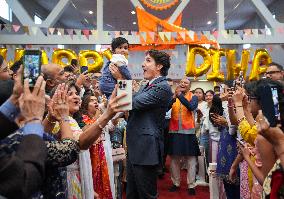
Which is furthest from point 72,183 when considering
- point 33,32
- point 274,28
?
point 274,28

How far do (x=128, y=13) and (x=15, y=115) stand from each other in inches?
455

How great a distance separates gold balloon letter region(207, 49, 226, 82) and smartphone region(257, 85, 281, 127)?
198 inches

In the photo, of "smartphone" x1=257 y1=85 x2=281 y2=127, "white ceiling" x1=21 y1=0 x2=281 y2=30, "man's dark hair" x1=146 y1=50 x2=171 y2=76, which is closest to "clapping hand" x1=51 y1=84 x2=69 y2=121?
"smartphone" x1=257 y1=85 x2=281 y2=127

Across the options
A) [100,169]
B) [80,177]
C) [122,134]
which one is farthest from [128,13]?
[80,177]

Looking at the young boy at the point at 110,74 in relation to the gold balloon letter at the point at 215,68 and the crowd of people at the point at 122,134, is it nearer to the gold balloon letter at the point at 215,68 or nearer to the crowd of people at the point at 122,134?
the crowd of people at the point at 122,134

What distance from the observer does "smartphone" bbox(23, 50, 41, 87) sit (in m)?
1.34

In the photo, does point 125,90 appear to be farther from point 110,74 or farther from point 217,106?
point 217,106

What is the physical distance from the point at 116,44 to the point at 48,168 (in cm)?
185

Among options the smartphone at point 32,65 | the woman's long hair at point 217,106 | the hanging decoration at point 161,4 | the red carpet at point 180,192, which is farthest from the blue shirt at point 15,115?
the hanging decoration at point 161,4

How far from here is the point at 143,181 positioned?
287cm

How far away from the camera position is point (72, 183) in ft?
7.68

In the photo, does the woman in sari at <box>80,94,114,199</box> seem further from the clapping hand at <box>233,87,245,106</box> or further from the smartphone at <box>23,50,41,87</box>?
the smartphone at <box>23,50,41,87</box>

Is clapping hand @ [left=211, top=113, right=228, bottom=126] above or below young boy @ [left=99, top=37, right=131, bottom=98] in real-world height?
below

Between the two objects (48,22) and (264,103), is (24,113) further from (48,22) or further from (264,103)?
(48,22)
